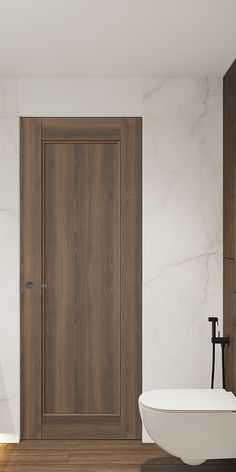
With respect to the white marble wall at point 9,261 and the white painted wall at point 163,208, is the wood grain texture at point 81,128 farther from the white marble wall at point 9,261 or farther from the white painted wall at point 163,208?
the white marble wall at point 9,261

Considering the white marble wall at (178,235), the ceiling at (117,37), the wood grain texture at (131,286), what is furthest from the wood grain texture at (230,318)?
the ceiling at (117,37)

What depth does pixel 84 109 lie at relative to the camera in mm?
4133

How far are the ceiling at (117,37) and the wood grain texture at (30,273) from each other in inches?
19.0

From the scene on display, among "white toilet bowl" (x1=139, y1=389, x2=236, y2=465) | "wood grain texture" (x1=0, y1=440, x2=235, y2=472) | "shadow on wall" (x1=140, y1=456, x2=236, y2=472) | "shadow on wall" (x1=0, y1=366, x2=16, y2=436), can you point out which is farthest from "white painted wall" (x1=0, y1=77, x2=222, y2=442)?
"white toilet bowl" (x1=139, y1=389, x2=236, y2=465)

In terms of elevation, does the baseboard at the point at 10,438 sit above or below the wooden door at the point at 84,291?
below

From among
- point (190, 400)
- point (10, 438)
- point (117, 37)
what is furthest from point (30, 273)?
point (117, 37)

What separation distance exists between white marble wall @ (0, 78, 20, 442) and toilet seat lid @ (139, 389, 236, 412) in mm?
1023

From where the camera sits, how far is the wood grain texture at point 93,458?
369 centimetres

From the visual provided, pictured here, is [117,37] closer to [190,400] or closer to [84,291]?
[84,291]

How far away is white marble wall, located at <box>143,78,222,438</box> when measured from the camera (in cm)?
413

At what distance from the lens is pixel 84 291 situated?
4.18 m

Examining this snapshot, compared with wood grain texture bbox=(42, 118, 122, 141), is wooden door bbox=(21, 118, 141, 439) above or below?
below

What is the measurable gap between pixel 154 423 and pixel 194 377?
883 millimetres

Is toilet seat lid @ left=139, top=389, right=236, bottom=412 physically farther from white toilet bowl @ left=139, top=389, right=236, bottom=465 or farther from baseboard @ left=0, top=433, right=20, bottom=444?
baseboard @ left=0, top=433, right=20, bottom=444
